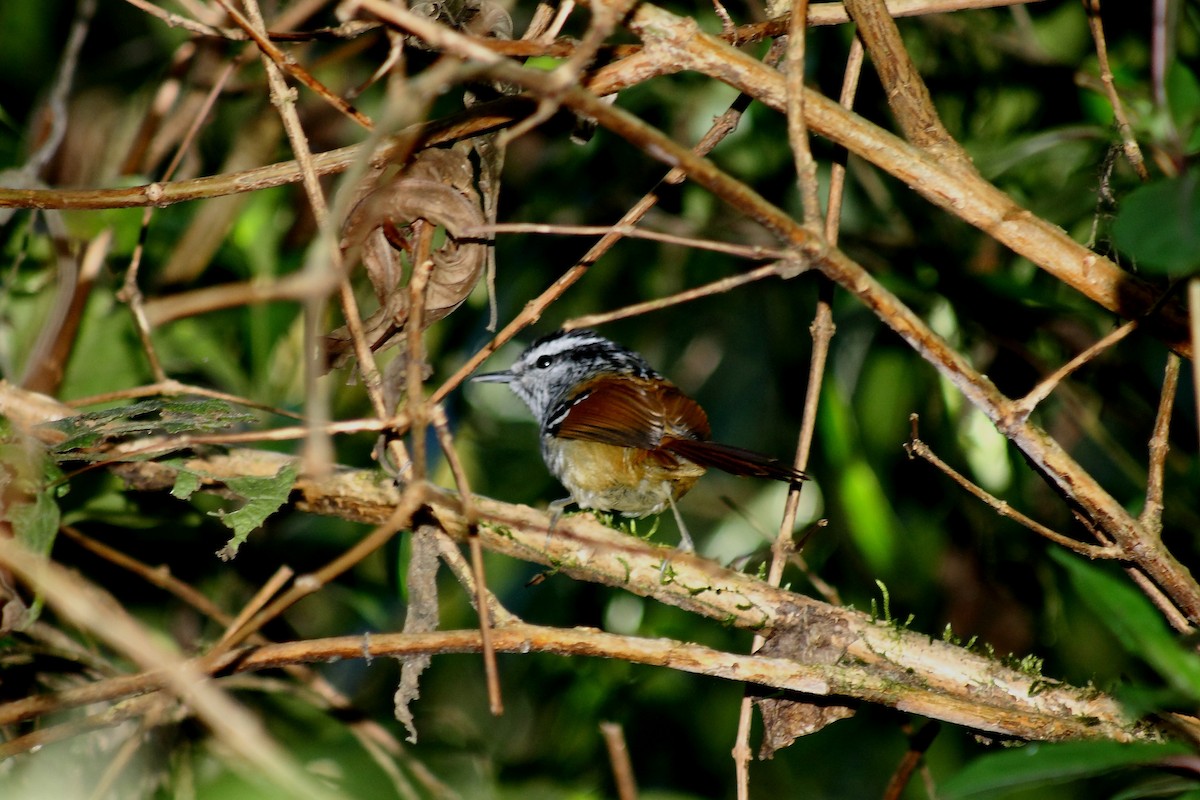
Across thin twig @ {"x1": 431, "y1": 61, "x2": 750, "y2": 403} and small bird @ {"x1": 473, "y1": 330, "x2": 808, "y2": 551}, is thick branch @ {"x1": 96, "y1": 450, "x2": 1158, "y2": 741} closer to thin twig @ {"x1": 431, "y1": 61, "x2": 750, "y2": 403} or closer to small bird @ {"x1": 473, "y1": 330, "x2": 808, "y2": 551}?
thin twig @ {"x1": 431, "y1": 61, "x2": 750, "y2": 403}

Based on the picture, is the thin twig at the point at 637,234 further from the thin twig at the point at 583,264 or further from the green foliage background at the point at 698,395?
the green foliage background at the point at 698,395

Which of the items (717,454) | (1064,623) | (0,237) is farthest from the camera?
(1064,623)

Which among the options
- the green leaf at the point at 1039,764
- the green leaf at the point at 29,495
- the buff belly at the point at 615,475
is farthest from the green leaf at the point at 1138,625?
the buff belly at the point at 615,475

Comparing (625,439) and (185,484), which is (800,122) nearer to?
(185,484)

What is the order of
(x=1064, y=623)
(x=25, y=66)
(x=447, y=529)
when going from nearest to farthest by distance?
(x=447, y=529)
(x=1064, y=623)
(x=25, y=66)

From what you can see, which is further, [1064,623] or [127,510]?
[1064,623]

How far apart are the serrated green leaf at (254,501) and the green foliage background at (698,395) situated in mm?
635

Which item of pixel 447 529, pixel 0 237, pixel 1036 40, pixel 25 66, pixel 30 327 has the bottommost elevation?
pixel 447 529

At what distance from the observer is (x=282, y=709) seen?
3717 mm

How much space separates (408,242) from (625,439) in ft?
4.26

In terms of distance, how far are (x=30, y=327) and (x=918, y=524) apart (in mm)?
2945

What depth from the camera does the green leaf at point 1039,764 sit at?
1.42m

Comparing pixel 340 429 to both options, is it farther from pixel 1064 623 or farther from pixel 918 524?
pixel 1064 623

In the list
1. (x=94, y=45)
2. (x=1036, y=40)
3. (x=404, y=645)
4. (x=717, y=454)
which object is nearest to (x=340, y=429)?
(x=404, y=645)
